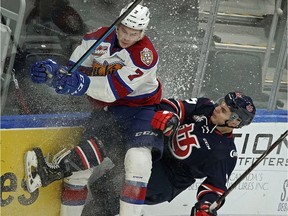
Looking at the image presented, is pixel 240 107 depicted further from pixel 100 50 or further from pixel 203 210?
pixel 100 50

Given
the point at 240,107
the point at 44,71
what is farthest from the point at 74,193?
the point at 240,107

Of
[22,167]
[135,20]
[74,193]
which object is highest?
[135,20]

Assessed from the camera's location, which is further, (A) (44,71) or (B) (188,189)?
(B) (188,189)

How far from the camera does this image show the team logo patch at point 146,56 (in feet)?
12.0

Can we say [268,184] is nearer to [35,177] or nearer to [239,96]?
[239,96]

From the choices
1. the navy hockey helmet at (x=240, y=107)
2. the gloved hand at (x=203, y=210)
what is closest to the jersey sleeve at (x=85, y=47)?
the navy hockey helmet at (x=240, y=107)

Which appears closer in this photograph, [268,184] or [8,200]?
[8,200]

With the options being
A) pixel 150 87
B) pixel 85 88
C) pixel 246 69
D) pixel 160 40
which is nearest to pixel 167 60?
pixel 160 40

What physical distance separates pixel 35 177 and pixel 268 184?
150 centimetres

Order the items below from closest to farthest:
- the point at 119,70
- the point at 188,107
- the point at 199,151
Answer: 1. the point at 119,70
2. the point at 199,151
3. the point at 188,107

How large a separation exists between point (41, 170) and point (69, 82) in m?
0.49

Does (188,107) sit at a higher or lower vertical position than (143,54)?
lower

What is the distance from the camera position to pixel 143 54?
366 cm

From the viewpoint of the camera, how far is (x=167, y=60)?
4621mm
